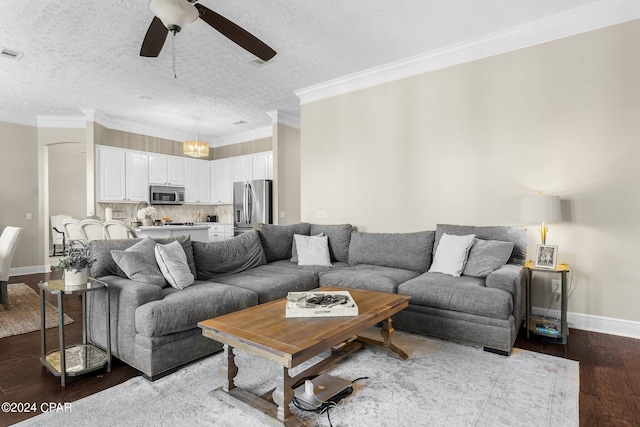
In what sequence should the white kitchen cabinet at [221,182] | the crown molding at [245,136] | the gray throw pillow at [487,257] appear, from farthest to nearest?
the white kitchen cabinet at [221,182]
the crown molding at [245,136]
the gray throw pillow at [487,257]

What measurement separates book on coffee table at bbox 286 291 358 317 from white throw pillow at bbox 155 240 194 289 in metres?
1.06

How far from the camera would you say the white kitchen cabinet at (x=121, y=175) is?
6297 mm

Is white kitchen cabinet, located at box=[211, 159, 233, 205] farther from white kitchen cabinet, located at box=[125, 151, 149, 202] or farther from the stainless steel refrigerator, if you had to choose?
white kitchen cabinet, located at box=[125, 151, 149, 202]

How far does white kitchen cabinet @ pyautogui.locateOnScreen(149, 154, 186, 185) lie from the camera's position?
7.11 meters

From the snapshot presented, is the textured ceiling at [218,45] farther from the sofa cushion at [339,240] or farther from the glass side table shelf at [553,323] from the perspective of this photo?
the glass side table shelf at [553,323]

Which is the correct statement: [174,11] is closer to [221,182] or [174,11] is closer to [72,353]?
[72,353]

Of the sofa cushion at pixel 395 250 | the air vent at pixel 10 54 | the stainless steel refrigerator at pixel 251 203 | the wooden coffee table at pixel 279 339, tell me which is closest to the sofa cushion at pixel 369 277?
the sofa cushion at pixel 395 250

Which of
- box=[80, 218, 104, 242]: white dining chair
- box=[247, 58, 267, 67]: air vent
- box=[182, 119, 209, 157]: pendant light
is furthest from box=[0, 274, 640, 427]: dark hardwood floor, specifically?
box=[182, 119, 209, 157]: pendant light

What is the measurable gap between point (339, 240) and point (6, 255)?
3.79 meters

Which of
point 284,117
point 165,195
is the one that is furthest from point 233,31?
point 165,195

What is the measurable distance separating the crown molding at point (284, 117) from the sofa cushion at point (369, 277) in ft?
11.6

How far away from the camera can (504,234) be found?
3.40 meters

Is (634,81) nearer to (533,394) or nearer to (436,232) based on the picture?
(436,232)

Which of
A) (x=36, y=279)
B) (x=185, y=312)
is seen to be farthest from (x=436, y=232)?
(x=36, y=279)
